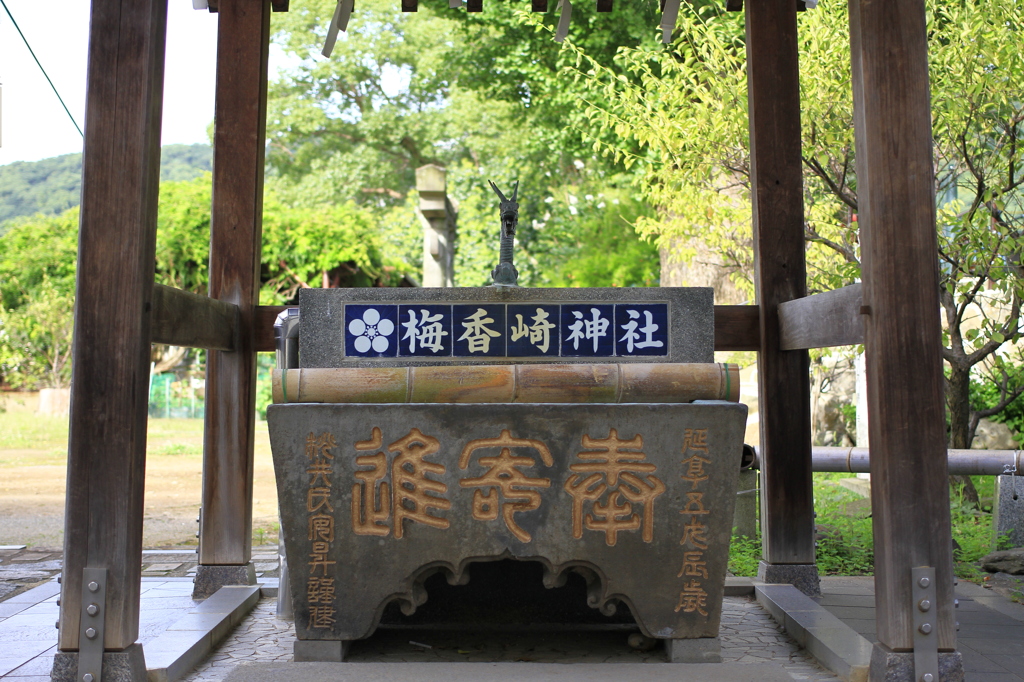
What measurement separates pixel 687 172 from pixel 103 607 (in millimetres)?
5621

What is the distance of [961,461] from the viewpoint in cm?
613

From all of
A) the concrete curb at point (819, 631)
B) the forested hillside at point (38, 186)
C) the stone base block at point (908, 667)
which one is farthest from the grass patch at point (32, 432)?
the forested hillside at point (38, 186)

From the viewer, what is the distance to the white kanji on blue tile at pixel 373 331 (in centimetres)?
371

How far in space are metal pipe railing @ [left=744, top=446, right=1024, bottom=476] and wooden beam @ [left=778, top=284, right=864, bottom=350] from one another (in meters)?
1.16

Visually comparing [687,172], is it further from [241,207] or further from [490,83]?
[490,83]

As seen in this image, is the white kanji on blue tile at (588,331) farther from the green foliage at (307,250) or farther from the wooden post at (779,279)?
the green foliage at (307,250)

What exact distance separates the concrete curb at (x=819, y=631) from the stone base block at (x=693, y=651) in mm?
448

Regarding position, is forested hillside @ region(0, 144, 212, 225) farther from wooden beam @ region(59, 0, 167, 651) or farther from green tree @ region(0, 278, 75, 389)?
wooden beam @ region(59, 0, 167, 651)

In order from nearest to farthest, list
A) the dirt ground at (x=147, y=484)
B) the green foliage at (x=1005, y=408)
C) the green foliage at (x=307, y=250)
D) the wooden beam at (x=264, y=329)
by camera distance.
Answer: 1. the wooden beam at (x=264, y=329)
2. the dirt ground at (x=147, y=484)
3. the green foliage at (x=1005, y=408)
4. the green foliage at (x=307, y=250)

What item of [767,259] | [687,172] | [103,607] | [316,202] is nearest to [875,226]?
[767,259]

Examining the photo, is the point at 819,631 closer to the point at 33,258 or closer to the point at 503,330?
the point at 503,330

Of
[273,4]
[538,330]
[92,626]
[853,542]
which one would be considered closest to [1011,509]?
[853,542]

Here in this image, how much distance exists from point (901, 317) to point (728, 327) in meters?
1.60

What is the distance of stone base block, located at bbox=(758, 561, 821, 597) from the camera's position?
4.67m
